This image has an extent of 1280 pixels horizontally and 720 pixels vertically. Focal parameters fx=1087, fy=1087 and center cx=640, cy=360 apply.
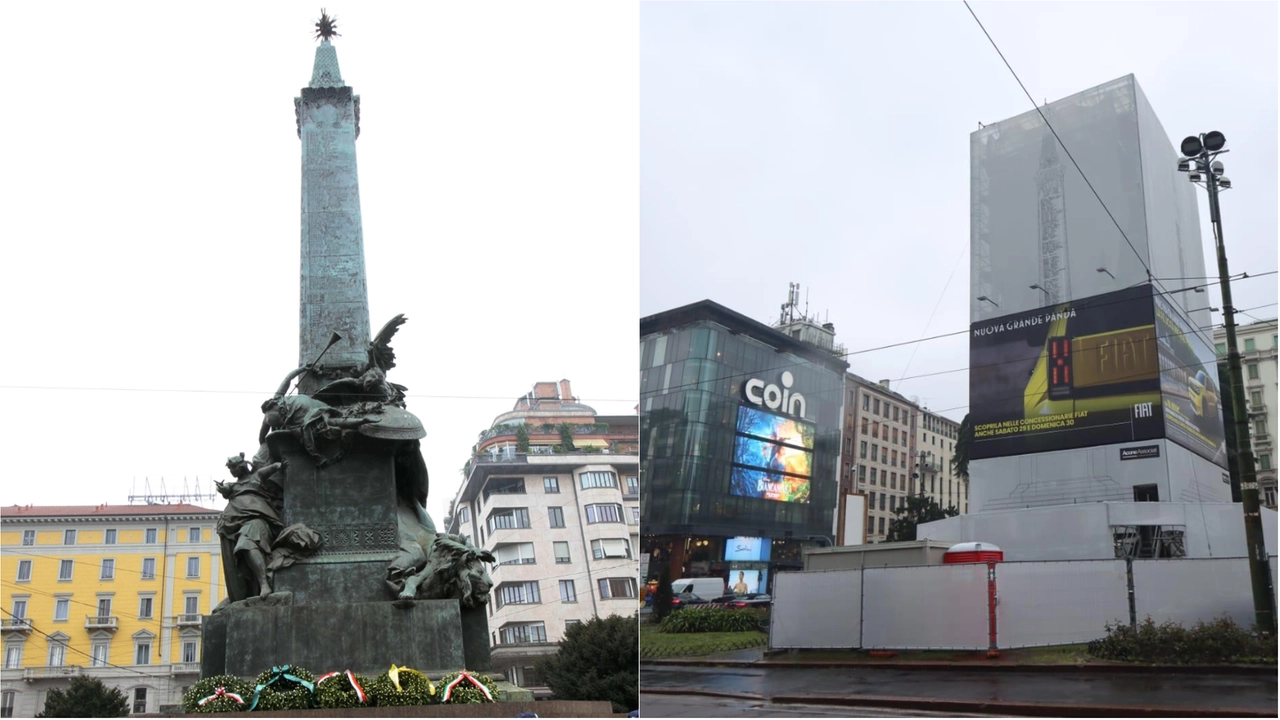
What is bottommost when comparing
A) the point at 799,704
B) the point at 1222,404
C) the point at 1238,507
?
the point at 799,704

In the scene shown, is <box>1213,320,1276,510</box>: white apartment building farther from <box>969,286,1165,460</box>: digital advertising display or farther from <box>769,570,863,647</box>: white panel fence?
<box>769,570,863,647</box>: white panel fence

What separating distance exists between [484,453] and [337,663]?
189 ft

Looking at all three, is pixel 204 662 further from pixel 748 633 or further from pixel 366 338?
pixel 748 633

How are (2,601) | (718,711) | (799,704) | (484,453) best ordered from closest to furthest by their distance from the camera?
1. (718,711)
2. (799,704)
3. (2,601)
4. (484,453)

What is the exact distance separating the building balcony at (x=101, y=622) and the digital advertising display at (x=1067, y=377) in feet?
138

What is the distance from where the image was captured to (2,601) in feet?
178

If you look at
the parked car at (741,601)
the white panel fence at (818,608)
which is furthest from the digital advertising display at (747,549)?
the white panel fence at (818,608)

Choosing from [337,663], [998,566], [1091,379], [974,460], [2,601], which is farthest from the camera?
[2,601]

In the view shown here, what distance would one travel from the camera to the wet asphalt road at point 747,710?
13.5 m

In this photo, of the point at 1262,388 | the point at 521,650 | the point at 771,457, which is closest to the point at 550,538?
the point at 521,650

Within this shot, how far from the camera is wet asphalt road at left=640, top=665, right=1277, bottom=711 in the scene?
13.1 metres

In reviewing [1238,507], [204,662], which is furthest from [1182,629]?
[1238,507]

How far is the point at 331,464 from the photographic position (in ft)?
42.8

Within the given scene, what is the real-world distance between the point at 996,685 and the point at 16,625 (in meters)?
52.0
